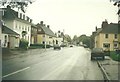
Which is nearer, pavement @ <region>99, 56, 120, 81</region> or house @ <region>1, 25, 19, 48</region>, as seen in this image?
pavement @ <region>99, 56, 120, 81</region>

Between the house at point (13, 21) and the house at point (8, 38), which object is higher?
the house at point (13, 21)

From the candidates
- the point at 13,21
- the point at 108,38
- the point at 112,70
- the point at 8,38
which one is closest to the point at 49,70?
the point at 112,70

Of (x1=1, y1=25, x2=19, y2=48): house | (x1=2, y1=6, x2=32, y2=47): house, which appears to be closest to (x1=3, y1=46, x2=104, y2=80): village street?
(x1=1, y1=25, x2=19, y2=48): house

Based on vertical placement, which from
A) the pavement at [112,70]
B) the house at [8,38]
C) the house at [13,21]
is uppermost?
Result: the house at [13,21]

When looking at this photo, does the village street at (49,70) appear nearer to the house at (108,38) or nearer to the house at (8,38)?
the house at (8,38)

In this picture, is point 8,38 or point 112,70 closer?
point 112,70

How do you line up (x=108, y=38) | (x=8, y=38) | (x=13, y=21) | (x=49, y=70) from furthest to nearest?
1. (x=108, y=38)
2. (x=13, y=21)
3. (x=8, y=38)
4. (x=49, y=70)

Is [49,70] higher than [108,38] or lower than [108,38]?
lower

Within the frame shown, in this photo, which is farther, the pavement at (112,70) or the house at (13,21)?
the house at (13,21)

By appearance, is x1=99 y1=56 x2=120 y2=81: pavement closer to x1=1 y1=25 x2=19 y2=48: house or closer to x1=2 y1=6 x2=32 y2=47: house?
x1=1 y1=25 x2=19 y2=48: house

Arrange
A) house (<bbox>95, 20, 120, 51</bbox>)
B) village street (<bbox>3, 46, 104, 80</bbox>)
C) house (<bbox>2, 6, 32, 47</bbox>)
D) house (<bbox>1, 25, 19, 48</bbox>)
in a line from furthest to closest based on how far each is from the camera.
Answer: house (<bbox>95, 20, 120, 51</bbox>), house (<bbox>2, 6, 32, 47</bbox>), house (<bbox>1, 25, 19, 48</bbox>), village street (<bbox>3, 46, 104, 80</bbox>)

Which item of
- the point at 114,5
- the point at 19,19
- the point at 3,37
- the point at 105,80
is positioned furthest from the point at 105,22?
the point at 105,80

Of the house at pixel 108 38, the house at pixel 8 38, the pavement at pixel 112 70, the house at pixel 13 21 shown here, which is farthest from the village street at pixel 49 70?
the house at pixel 108 38

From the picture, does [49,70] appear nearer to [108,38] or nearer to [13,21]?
[13,21]
